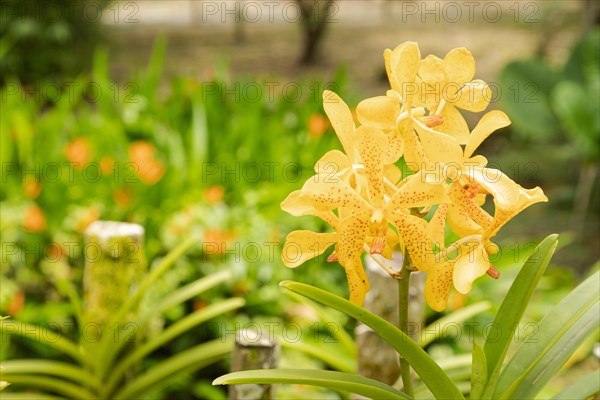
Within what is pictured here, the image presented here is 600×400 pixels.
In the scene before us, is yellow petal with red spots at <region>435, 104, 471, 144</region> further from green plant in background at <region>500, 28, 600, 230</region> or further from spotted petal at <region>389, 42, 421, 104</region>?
green plant in background at <region>500, 28, 600, 230</region>

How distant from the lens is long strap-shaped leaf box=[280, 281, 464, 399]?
926 mm

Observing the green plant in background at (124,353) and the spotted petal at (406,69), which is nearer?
the spotted petal at (406,69)

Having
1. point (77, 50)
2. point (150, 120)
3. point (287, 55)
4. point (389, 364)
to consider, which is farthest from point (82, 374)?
point (287, 55)

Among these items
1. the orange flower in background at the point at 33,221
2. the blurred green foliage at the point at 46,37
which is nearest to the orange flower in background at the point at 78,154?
the orange flower in background at the point at 33,221

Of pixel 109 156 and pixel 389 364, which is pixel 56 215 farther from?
pixel 389 364

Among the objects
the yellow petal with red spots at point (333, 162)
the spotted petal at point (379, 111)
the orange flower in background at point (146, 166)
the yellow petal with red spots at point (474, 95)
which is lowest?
the yellow petal with red spots at point (333, 162)

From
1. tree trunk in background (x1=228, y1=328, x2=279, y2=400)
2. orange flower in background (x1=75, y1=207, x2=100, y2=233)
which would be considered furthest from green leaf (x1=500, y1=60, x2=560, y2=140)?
tree trunk in background (x1=228, y1=328, x2=279, y2=400)

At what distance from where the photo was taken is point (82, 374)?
6.72 feet

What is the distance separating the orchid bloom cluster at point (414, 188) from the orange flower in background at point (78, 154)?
2.20m

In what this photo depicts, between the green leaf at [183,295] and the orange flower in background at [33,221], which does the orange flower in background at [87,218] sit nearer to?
the orange flower in background at [33,221]

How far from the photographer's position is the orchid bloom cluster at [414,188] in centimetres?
89

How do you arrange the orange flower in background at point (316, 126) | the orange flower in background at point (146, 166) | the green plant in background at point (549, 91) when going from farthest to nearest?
1. the green plant in background at point (549, 91)
2. the orange flower in background at point (316, 126)
3. the orange flower in background at point (146, 166)

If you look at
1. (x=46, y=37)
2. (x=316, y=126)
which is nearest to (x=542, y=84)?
(x=316, y=126)

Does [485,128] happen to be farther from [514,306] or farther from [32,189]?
[32,189]
